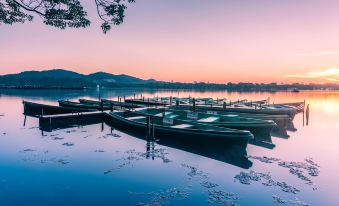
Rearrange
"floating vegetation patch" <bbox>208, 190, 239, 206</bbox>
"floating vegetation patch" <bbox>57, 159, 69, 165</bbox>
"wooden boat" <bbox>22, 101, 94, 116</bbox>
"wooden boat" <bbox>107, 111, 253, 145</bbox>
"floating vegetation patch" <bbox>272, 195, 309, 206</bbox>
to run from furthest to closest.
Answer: "wooden boat" <bbox>22, 101, 94, 116</bbox> < "wooden boat" <bbox>107, 111, 253, 145</bbox> < "floating vegetation patch" <bbox>57, 159, 69, 165</bbox> < "floating vegetation patch" <bbox>208, 190, 239, 206</bbox> < "floating vegetation patch" <bbox>272, 195, 309, 206</bbox>

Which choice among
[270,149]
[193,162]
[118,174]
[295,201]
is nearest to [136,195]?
[118,174]

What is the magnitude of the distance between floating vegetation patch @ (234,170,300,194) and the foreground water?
5 centimetres

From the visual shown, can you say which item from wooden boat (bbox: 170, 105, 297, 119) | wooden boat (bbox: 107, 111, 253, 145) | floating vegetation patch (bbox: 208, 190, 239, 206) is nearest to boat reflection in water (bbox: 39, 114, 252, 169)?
wooden boat (bbox: 107, 111, 253, 145)

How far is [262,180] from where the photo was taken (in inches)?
495

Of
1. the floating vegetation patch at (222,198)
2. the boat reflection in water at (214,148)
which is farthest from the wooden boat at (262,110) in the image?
the floating vegetation patch at (222,198)

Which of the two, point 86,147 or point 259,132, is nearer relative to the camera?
point 86,147

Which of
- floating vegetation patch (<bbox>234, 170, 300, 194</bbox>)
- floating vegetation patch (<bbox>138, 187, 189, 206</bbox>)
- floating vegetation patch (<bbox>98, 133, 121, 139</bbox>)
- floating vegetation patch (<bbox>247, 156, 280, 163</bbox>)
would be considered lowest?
floating vegetation patch (<bbox>138, 187, 189, 206</bbox>)

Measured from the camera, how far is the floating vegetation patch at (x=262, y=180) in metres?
11.7

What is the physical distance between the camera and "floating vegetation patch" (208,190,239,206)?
33.7 ft

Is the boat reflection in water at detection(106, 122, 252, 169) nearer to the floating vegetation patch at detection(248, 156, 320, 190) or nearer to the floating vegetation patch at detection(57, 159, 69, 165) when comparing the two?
the floating vegetation patch at detection(248, 156, 320, 190)

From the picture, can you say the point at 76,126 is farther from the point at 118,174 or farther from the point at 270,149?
the point at 270,149

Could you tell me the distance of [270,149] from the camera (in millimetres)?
19062

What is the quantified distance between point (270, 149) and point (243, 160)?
4.67 metres

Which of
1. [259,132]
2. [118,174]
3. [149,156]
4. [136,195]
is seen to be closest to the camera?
[136,195]
